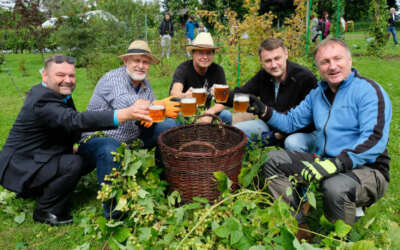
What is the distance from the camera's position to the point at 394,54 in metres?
11.3

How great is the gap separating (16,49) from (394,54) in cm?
1804

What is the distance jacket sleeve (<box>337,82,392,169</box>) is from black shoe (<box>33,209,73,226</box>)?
2347mm

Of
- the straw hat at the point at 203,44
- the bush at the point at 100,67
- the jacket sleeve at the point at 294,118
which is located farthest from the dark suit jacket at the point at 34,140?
the bush at the point at 100,67

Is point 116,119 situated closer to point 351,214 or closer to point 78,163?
point 78,163

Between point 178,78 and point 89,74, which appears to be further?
point 89,74

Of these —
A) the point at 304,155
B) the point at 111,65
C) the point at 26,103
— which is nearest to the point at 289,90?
the point at 304,155

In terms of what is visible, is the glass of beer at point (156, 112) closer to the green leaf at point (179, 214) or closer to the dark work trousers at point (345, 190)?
Result: the green leaf at point (179, 214)

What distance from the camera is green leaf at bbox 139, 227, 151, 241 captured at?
1.91m

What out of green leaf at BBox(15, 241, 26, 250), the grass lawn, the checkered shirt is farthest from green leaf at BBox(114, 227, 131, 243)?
the checkered shirt

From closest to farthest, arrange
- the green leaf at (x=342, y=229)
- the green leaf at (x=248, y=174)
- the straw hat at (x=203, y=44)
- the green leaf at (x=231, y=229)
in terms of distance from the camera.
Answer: the green leaf at (x=342, y=229) < the green leaf at (x=231, y=229) < the green leaf at (x=248, y=174) < the straw hat at (x=203, y=44)

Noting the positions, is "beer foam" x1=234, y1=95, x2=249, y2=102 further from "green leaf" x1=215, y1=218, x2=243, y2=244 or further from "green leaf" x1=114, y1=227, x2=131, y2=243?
"green leaf" x1=114, y1=227, x2=131, y2=243

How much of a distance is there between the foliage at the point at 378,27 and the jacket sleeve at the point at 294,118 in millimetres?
10260

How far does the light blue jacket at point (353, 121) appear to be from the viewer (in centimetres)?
200

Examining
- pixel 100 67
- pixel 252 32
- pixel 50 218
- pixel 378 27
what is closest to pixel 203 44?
pixel 252 32
